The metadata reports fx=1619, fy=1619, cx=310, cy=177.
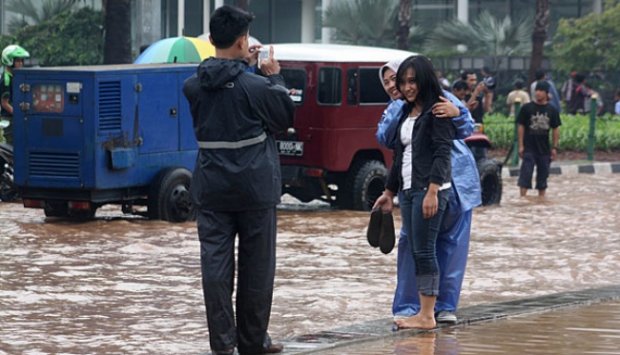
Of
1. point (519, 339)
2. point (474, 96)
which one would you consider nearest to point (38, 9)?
point (474, 96)

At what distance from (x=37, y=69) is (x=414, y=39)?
31.9 meters

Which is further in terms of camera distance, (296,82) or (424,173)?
(296,82)

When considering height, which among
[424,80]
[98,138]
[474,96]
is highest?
[424,80]

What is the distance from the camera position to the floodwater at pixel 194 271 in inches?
380

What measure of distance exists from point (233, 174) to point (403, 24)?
34244 millimetres

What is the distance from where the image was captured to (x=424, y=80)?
895 cm

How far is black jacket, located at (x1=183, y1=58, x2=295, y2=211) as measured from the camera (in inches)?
312

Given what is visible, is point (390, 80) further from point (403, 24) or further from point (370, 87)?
point (403, 24)

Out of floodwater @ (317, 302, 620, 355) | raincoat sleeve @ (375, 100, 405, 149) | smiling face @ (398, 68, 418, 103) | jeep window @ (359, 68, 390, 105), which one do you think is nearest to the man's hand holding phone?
smiling face @ (398, 68, 418, 103)

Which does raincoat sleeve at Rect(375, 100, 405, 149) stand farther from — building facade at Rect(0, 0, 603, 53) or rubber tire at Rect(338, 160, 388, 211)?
building facade at Rect(0, 0, 603, 53)

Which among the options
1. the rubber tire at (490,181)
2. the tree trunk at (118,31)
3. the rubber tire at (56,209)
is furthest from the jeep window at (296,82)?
the tree trunk at (118,31)

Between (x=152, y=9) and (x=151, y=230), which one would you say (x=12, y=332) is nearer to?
(x=151, y=230)

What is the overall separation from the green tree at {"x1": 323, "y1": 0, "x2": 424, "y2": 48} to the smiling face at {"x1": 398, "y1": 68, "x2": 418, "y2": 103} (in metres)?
38.4

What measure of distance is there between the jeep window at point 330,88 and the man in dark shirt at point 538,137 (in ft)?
11.7
